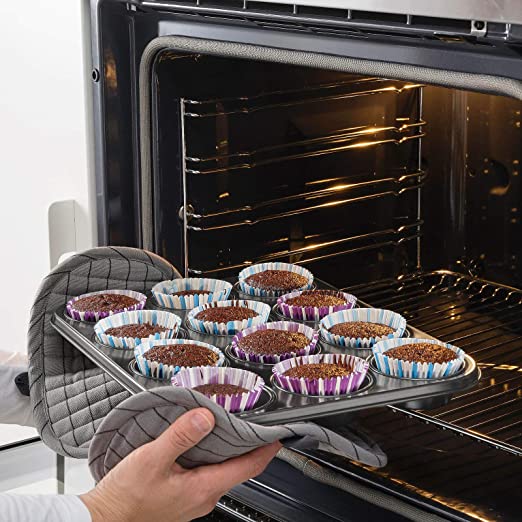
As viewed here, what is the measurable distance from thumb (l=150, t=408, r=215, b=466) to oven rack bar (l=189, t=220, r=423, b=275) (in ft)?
1.63

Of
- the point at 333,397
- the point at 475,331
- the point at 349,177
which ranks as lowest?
the point at 475,331

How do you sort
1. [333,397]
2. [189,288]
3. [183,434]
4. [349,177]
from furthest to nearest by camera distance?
[349,177] → [189,288] → [333,397] → [183,434]

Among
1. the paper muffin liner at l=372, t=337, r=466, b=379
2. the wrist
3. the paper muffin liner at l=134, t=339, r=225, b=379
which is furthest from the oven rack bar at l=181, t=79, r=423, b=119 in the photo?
the wrist

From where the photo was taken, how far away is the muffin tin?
1022mm

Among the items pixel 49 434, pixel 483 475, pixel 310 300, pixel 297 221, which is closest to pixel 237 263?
pixel 297 221

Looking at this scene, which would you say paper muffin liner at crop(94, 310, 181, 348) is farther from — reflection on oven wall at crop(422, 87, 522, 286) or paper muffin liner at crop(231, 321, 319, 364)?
reflection on oven wall at crop(422, 87, 522, 286)

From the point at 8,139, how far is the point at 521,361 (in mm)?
803

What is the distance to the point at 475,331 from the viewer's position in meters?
1.54

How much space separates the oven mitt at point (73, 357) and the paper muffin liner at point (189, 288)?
0.11ft

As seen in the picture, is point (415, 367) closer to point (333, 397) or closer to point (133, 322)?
point (333, 397)

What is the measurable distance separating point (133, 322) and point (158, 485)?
28 centimetres

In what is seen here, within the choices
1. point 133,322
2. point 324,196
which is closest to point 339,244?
point 324,196

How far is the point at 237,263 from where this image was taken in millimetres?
1489

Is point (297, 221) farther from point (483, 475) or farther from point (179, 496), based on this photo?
point (179, 496)
